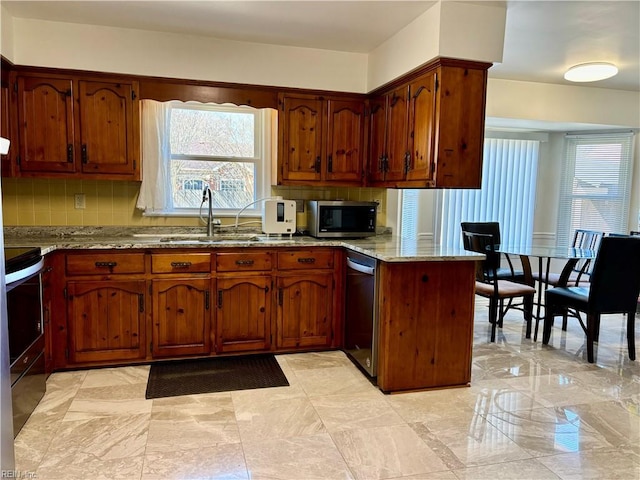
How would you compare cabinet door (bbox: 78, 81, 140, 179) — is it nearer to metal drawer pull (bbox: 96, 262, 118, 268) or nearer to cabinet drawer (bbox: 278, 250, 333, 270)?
metal drawer pull (bbox: 96, 262, 118, 268)

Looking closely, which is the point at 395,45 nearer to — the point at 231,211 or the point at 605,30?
the point at 605,30

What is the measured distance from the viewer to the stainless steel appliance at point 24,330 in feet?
7.56

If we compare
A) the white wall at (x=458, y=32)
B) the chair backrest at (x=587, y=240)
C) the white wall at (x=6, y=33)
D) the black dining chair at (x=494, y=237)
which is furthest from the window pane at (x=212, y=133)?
the chair backrest at (x=587, y=240)

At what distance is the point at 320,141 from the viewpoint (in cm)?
385

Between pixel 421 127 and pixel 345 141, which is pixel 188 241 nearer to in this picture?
pixel 345 141

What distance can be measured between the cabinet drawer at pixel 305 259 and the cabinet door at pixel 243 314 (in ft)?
0.56

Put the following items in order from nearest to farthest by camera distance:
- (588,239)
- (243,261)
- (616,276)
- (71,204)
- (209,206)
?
(243,261) → (616,276) → (71,204) → (209,206) → (588,239)

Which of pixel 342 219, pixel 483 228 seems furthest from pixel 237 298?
pixel 483 228

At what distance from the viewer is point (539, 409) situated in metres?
2.74

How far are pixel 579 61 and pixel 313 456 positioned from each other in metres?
3.94

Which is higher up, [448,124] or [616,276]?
[448,124]

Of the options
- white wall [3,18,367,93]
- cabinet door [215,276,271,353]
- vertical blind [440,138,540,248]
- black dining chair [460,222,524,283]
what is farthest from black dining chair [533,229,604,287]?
cabinet door [215,276,271,353]

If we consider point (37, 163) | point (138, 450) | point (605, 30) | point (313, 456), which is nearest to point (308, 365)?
point (313, 456)

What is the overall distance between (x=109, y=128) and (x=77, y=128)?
0.22 m
